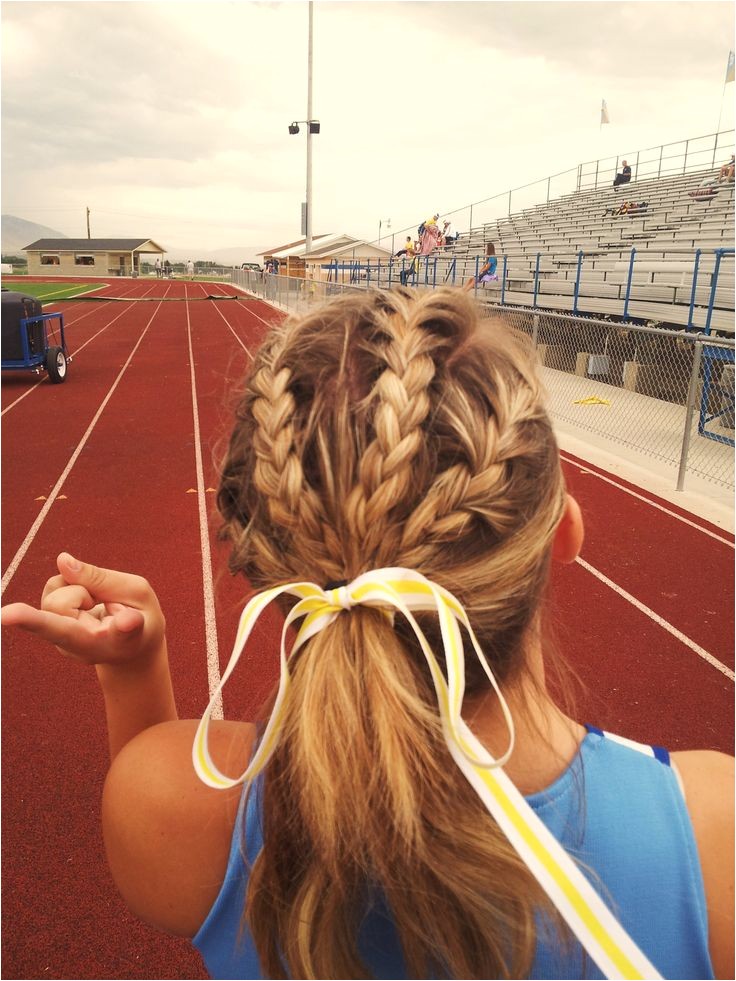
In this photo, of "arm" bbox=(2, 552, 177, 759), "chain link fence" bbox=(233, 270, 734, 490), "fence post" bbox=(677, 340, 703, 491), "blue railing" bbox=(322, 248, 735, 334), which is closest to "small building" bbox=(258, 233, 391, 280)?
"blue railing" bbox=(322, 248, 735, 334)

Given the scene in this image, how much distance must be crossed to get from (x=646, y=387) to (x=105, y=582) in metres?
11.4

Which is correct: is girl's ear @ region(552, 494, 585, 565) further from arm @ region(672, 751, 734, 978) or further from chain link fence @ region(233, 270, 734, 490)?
chain link fence @ region(233, 270, 734, 490)

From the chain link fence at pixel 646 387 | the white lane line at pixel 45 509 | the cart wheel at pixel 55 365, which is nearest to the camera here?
the white lane line at pixel 45 509

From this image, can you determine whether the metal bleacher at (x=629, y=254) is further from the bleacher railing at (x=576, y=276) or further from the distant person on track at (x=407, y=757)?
the distant person on track at (x=407, y=757)

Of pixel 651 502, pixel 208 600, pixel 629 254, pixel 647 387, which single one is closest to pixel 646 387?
→ pixel 647 387

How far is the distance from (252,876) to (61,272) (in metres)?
79.8

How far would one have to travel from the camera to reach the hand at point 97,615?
896mm

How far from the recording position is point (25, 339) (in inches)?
418

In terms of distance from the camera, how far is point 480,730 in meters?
0.87

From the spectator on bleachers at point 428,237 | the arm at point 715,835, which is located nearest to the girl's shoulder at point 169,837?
the arm at point 715,835

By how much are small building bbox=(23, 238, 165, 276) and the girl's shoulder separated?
74553 mm

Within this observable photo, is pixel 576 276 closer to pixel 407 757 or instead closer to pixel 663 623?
pixel 663 623

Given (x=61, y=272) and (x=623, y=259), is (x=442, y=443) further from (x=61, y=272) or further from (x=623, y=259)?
(x=61, y=272)

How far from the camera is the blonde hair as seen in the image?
0.75 metres
